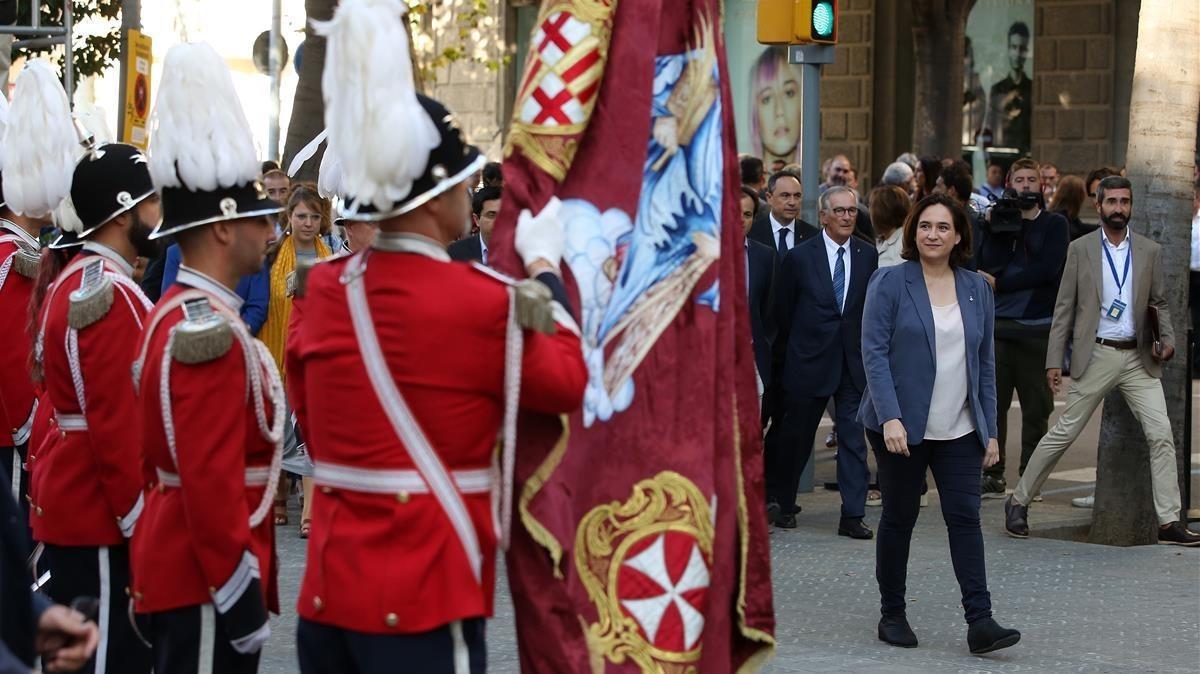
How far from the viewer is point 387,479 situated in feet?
12.7

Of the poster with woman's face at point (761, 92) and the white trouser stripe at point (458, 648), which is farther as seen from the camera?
the poster with woman's face at point (761, 92)

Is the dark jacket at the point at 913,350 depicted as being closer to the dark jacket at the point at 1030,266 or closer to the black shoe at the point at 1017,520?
the black shoe at the point at 1017,520

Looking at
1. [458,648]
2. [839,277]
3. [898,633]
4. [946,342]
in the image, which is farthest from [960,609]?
[458,648]

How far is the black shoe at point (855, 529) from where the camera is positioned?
1016 centimetres

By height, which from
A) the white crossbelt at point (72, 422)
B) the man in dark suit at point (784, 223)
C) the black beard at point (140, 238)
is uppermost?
the black beard at point (140, 238)

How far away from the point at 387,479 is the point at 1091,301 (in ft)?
22.9

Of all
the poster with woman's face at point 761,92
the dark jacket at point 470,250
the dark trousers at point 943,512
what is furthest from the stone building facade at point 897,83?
the dark trousers at point 943,512

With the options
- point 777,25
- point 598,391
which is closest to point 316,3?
point 777,25

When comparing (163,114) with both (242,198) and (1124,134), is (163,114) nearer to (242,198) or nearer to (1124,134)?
(242,198)

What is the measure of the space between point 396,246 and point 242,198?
0.63 meters

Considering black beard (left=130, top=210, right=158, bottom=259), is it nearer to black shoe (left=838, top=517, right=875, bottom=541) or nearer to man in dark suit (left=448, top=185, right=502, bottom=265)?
man in dark suit (left=448, top=185, right=502, bottom=265)

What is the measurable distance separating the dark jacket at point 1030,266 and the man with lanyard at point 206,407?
817 cm

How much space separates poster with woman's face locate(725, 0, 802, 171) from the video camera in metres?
13.3

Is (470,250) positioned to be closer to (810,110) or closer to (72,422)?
(810,110)
